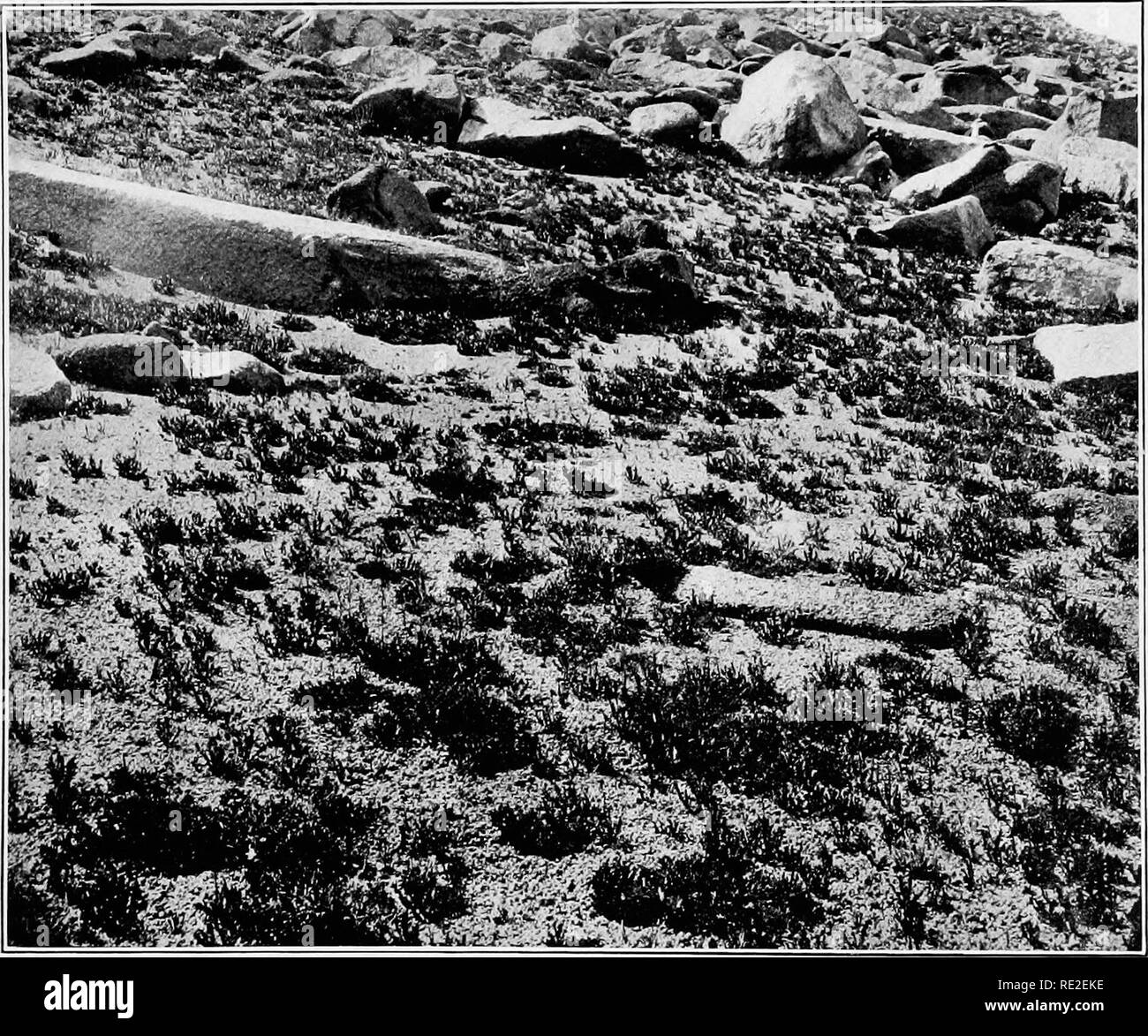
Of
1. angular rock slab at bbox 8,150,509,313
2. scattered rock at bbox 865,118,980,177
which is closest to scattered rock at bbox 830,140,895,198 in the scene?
scattered rock at bbox 865,118,980,177

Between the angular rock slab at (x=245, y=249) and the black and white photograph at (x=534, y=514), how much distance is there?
47 mm

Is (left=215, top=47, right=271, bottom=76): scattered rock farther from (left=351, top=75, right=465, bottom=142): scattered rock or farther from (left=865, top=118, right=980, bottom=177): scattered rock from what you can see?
(left=865, top=118, right=980, bottom=177): scattered rock

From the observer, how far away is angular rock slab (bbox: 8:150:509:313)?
34.0ft

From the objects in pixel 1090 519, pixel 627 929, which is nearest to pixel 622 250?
pixel 1090 519

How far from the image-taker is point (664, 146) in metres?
14.4

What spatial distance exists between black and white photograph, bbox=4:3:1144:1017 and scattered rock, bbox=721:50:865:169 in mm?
1102

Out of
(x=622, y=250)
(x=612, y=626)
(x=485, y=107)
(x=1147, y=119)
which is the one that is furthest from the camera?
(x=485, y=107)

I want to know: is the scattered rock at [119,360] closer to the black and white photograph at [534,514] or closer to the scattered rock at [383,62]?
the black and white photograph at [534,514]

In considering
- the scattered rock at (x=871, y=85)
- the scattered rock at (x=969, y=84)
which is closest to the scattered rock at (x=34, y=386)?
the scattered rock at (x=871, y=85)

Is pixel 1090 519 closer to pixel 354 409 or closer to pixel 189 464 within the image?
pixel 354 409

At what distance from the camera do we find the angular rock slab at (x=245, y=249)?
34.0ft
